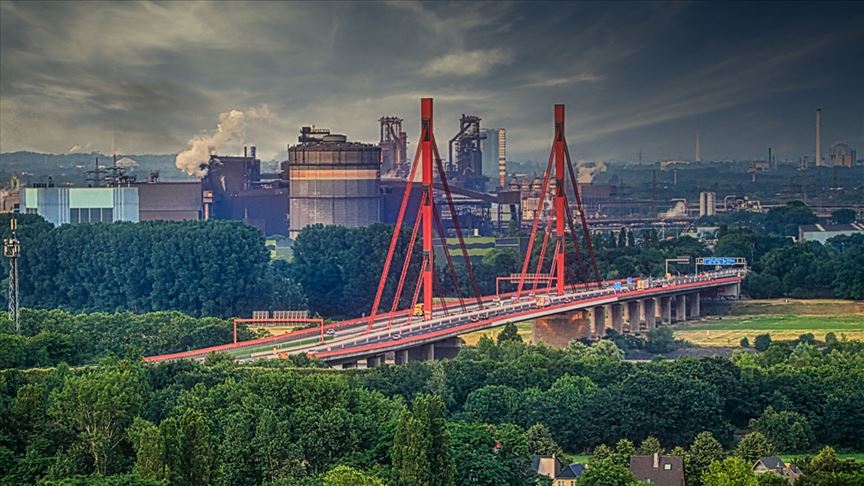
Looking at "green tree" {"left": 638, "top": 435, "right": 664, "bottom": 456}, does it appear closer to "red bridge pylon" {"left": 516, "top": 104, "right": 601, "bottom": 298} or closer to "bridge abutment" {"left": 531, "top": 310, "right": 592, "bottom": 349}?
"bridge abutment" {"left": 531, "top": 310, "right": 592, "bottom": 349}

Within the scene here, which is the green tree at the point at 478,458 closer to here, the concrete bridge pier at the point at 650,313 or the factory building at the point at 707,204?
the concrete bridge pier at the point at 650,313

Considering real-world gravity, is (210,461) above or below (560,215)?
below

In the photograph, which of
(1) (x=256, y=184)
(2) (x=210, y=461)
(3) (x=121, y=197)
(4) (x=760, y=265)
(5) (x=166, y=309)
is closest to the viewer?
(2) (x=210, y=461)

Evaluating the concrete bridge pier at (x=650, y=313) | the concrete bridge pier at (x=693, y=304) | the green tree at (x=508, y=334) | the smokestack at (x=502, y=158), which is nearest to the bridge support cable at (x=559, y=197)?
the concrete bridge pier at (x=650, y=313)

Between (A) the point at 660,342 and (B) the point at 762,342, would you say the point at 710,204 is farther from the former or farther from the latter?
(B) the point at 762,342

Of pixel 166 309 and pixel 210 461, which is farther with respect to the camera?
pixel 166 309

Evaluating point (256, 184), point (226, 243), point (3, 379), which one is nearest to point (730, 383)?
point (3, 379)

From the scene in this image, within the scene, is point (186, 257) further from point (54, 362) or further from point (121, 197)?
point (54, 362)
